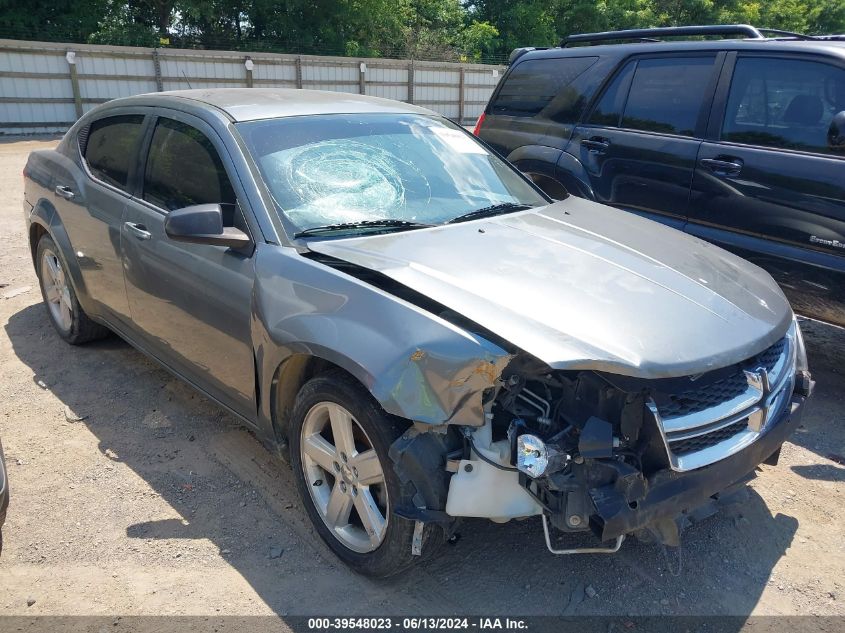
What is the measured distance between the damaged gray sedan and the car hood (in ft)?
0.04

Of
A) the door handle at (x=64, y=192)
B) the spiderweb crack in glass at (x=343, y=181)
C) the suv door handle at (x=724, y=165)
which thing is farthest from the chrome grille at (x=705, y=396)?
the door handle at (x=64, y=192)

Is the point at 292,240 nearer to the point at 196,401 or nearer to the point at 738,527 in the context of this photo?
the point at 196,401

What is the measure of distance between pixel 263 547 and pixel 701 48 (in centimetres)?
430

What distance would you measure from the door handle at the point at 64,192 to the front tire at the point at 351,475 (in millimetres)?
2620

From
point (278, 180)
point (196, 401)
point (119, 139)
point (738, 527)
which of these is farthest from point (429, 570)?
point (119, 139)

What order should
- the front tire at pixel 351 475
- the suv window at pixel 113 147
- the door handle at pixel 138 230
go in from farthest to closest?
1. the suv window at pixel 113 147
2. the door handle at pixel 138 230
3. the front tire at pixel 351 475

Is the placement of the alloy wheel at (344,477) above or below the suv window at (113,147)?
below

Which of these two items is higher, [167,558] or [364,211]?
[364,211]

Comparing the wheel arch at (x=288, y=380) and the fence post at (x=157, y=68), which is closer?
the wheel arch at (x=288, y=380)

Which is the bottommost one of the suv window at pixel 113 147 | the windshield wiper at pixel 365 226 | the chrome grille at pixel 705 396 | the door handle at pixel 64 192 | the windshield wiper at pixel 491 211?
the chrome grille at pixel 705 396

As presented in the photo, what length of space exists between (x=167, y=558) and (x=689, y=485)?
81.8 inches

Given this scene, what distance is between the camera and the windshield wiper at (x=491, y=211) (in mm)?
3367

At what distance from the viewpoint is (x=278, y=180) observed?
10.5 feet

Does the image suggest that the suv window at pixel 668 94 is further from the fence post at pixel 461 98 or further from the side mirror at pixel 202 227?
the fence post at pixel 461 98
